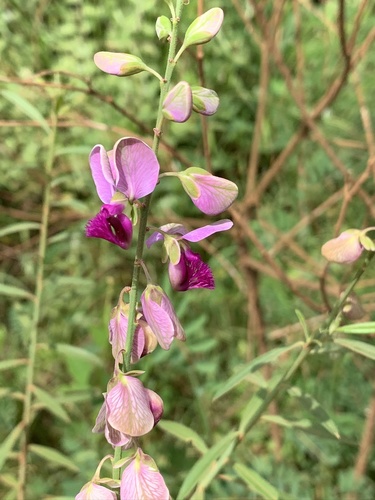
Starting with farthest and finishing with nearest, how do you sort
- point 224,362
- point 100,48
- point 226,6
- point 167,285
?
point 100,48
point 226,6
point 224,362
point 167,285

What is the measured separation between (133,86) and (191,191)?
1.87 m

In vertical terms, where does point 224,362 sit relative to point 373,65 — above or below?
below

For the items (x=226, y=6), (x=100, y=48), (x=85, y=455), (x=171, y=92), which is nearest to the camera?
(x=171, y=92)

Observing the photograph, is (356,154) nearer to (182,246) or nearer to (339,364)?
(339,364)

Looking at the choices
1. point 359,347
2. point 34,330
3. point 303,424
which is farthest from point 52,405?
point 359,347

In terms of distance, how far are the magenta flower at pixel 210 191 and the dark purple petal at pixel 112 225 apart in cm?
6

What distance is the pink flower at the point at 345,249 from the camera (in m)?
0.67

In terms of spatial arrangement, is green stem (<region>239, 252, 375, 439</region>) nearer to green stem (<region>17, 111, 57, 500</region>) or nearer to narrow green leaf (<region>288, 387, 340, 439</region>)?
narrow green leaf (<region>288, 387, 340, 439</region>)

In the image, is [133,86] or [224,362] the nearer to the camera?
[224,362]

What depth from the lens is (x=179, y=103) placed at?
487 millimetres

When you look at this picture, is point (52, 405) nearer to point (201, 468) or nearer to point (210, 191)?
point (201, 468)

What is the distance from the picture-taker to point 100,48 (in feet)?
8.07

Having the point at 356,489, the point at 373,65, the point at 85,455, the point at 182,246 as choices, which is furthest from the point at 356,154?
the point at 182,246

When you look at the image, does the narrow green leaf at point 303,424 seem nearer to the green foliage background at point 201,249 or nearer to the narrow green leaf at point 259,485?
the narrow green leaf at point 259,485
